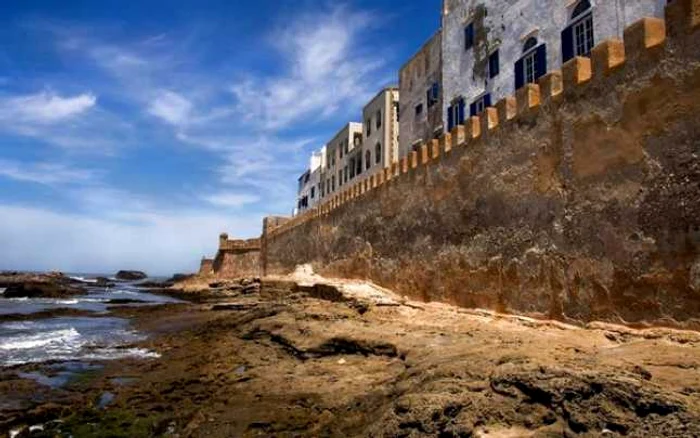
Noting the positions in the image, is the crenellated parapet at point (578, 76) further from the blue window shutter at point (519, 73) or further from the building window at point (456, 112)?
the building window at point (456, 112)

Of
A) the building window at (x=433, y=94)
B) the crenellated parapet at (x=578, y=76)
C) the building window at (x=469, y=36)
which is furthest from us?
the building window at (x=433, y=94)

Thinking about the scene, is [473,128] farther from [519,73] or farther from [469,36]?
[469,36]

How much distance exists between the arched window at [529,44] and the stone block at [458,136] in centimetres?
761

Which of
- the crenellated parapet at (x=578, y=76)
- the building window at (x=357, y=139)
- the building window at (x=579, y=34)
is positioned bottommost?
the crenellated parapet at (x=578, y=76)

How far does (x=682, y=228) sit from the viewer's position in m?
6.06

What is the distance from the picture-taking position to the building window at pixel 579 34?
48.1ft

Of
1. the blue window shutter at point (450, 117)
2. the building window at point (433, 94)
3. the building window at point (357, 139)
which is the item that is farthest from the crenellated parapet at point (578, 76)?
the building window at point (357, 139)

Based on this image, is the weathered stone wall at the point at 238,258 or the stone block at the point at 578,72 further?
the weathered stone wall at the point at 238,258

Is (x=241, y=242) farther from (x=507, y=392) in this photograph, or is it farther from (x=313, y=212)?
(x=507, y=392)

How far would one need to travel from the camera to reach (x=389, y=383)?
20.5 ft

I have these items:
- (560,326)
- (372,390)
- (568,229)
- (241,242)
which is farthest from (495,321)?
(241,242)

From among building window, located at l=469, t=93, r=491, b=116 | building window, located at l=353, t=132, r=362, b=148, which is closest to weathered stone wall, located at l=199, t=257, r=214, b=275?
building window, located at l=353, t=132, r=362, b=148

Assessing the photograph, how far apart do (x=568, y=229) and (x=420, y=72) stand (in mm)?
18757

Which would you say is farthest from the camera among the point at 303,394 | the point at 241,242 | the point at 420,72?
the point at 241,242
